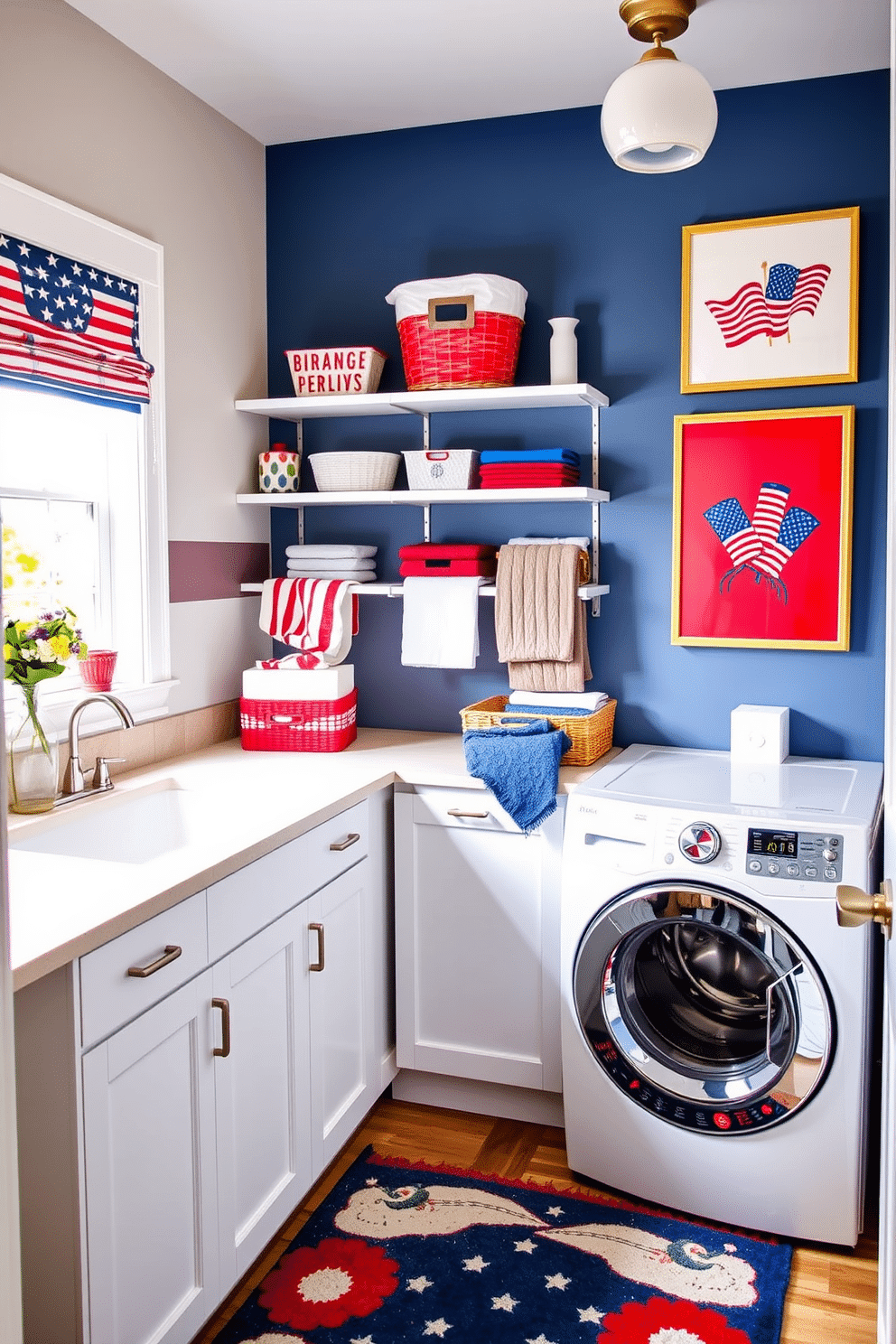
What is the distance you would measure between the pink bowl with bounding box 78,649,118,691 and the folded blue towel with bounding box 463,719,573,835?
2.83 ft

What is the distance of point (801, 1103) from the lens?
2262 millimetres

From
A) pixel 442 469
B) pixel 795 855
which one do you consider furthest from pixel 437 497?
pixel 795 855

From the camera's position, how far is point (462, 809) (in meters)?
2.72

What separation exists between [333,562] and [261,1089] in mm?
1533

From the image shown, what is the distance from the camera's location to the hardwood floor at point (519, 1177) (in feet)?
6.95

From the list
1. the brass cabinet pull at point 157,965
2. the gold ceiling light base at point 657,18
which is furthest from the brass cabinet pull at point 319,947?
the gold ceiling light base at point 657,18

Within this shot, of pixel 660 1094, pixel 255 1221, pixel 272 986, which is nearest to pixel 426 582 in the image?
pixel 272 986

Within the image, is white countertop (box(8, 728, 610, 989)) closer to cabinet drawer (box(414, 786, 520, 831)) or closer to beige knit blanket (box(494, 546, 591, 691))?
cabinet drawer (box(414, 786, 520, 831))

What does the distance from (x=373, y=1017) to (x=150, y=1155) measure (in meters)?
1.00

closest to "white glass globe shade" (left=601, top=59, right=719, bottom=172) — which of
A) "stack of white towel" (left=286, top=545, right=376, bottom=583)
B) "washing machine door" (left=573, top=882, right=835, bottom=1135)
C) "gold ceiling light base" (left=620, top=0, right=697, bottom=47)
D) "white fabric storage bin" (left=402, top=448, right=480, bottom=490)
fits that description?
"gold ceiling light base" (left=620, top=0, right=697, bottom=47)

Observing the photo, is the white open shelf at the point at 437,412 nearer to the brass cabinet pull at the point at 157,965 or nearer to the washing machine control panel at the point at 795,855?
the washing machine control panel at the point at 795,855

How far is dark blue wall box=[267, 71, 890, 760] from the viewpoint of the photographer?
2.81 m

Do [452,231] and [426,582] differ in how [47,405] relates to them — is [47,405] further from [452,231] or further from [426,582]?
[452,231]

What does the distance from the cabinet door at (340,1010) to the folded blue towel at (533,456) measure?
1.11 metres
